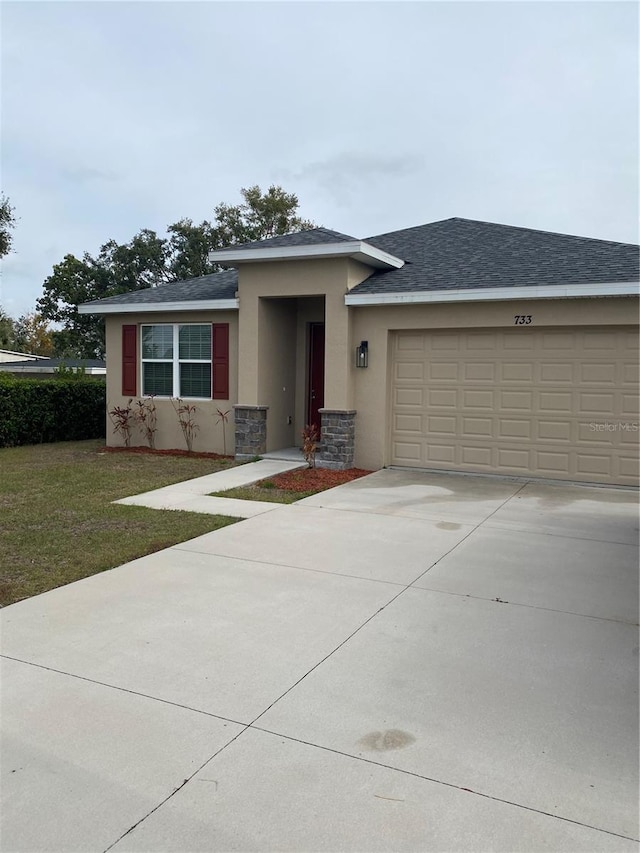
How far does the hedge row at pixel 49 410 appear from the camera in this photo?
14297mm

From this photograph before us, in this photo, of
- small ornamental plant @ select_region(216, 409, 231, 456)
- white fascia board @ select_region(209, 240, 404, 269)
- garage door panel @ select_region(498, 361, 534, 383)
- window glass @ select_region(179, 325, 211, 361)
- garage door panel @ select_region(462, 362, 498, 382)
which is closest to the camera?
garage door panel @ select_region(498, 361, 534, 383)

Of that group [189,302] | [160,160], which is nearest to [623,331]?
[189,302]

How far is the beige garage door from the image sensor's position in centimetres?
928

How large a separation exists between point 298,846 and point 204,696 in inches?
44.8

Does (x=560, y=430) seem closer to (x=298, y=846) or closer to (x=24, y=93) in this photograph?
(x=298, y=846)

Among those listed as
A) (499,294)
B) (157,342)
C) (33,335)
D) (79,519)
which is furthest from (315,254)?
(33,335)

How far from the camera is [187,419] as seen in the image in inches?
492

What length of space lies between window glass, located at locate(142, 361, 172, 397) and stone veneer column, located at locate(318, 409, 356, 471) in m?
3.60

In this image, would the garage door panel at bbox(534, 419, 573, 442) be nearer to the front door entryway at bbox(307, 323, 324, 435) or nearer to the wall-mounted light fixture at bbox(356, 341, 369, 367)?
the wall-mounted light fixture at bbox(356, 341, 369, 367)

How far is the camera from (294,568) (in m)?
5.33

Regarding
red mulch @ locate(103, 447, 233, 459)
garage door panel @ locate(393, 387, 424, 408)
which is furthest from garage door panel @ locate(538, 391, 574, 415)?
red mulch @ locate(103, 447, 233, 459)

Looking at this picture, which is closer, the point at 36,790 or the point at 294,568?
the point at 36,790

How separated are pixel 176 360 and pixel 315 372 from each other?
8.90 feet

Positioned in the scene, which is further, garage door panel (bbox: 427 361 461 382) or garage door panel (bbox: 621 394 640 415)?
garage door panel (bbox: 427 361 461 382)
